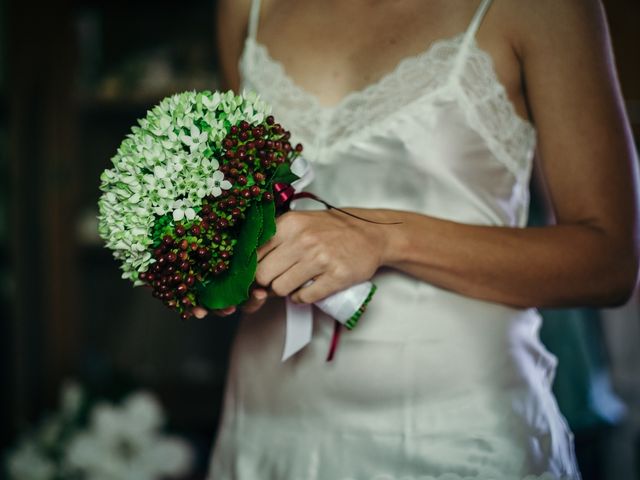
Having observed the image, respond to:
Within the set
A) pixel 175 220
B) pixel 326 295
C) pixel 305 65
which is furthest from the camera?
pixel 305 65

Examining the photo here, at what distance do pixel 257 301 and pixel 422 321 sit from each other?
0.26 meters

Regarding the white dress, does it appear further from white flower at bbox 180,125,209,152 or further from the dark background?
the dark background

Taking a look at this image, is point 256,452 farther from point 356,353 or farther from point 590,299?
point 590,299

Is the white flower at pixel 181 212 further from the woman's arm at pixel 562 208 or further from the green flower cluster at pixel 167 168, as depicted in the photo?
the woman's arm at pixel 562 208

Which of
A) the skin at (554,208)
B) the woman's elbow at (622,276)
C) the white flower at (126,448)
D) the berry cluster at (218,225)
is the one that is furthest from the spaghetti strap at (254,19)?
the white flower at (126,448)

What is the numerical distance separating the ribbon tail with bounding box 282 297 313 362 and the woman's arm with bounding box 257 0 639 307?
139mm

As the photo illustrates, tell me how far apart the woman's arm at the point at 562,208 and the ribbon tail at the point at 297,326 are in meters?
0.14

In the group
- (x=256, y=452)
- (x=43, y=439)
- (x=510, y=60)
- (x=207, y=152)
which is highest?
(x=510, y=60)

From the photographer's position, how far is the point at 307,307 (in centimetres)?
111

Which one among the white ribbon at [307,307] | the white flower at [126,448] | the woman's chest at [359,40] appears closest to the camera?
the white ribbon at [307,307]

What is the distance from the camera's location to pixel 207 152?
0.94 meters

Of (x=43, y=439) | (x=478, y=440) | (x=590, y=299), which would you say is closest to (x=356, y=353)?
(x=478, y=440)

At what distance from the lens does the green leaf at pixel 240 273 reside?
0.94 m

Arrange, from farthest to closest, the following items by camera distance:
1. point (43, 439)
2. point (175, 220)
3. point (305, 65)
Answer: point (43, 439) < point (305, 65) < point (175, 220)
